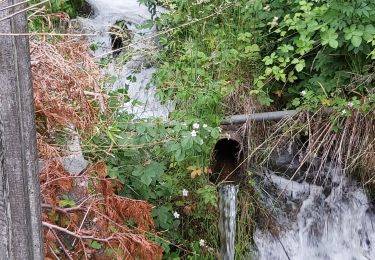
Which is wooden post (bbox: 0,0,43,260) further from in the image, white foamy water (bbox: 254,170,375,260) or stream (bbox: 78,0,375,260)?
white foamy water (bbox: 254,170,375,260)

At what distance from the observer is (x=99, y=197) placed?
7.94 ft

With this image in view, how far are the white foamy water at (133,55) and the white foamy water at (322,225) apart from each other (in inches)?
45.1

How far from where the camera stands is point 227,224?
3.66 meters

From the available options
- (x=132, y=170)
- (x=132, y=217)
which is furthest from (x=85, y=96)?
(x=132, y=170)

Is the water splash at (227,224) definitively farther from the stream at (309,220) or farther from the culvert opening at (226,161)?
the culvert opening at (226,161)

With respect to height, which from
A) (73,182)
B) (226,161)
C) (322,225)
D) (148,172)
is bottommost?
(322,225)

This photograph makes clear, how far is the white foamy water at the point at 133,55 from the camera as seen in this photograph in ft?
12.7

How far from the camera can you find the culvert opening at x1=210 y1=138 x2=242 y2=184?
12.8 feet

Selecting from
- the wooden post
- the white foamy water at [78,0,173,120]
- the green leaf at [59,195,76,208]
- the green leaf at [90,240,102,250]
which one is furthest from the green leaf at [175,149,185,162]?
the wooden post

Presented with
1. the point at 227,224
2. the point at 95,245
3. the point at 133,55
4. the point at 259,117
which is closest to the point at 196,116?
the point at 259,117

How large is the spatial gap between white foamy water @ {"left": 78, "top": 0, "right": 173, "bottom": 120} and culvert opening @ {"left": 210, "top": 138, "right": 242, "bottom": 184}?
0.51 meters

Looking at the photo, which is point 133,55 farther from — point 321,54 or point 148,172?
point 148,172

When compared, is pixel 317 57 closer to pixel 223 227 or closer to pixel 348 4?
pixel 348 4

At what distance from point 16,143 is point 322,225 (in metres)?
2.88
